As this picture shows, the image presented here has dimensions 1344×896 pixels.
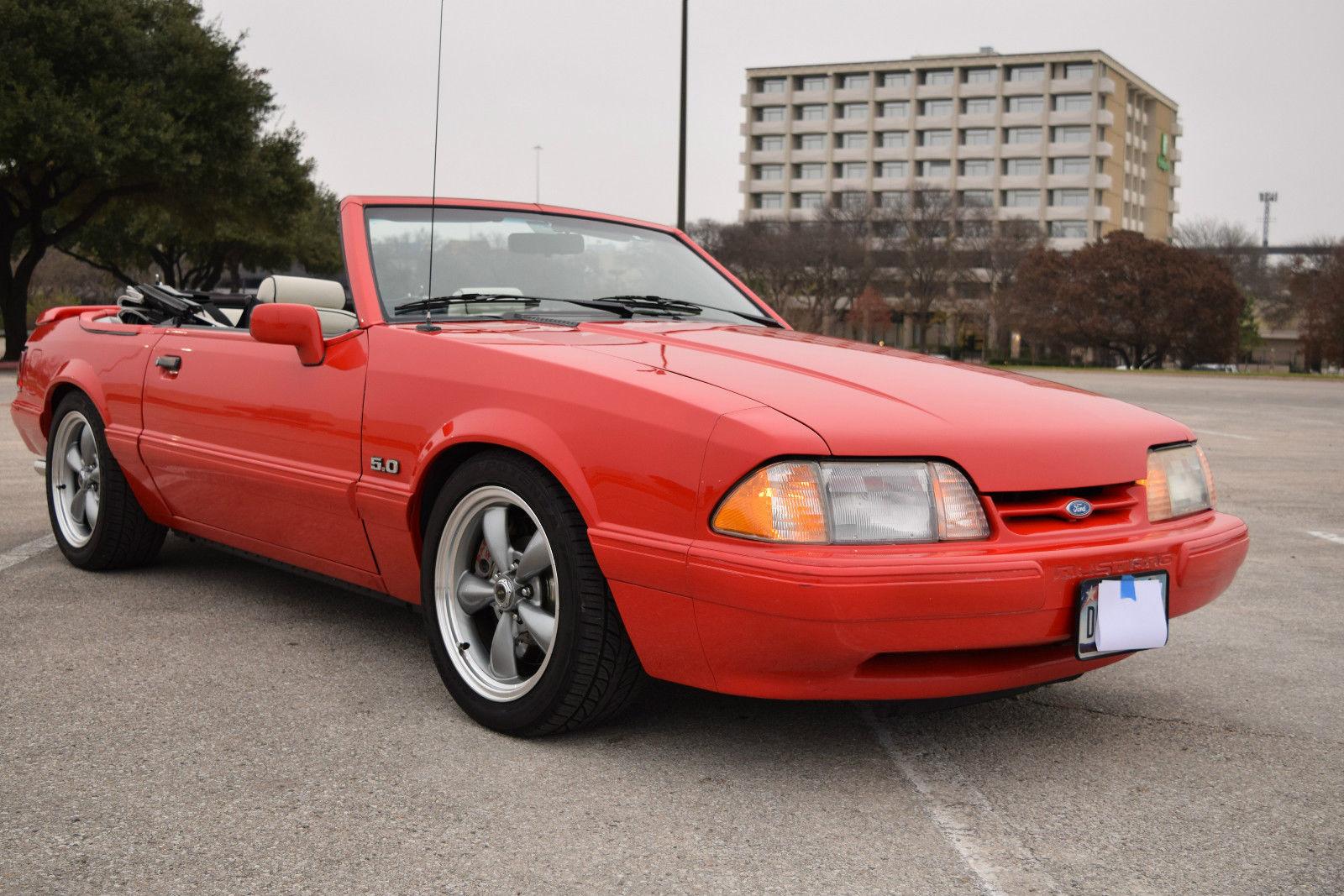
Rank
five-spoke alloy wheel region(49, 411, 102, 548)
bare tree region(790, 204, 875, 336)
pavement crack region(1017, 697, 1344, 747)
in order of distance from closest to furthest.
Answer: pavement crack region(1017, 697, 1344, 747) → five-spoke alloy wheel region(49, 411, 102, 548) → bare tree region(790, 204, 875, 336)

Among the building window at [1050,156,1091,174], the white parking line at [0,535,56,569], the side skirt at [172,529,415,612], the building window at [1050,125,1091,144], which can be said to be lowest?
the white parking line at [0,535,56,569]

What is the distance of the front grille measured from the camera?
279 centimetres

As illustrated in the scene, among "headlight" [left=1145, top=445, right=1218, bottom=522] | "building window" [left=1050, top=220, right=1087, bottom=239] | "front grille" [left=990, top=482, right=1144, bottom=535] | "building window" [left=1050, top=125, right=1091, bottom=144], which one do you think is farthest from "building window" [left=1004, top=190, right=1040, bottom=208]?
"front grille" [left=990, top=482, right=1144, bottom=535]

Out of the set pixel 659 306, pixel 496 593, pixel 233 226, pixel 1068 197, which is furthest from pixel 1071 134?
pixel 496 593

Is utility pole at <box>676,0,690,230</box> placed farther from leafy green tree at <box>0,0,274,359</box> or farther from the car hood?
the car hood

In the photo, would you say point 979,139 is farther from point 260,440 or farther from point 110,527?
point 260,440

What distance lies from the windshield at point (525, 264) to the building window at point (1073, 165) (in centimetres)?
9750

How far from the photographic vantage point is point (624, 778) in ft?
9.46

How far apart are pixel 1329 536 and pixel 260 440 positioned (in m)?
5.35

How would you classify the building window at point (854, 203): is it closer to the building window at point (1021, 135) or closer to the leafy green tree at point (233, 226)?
the building window at point (1021, 135)

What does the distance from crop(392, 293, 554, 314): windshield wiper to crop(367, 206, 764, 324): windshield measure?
0.01m

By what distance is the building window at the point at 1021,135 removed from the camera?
318 feet

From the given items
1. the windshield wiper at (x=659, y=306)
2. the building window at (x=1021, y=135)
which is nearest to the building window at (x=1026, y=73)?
the building window at (x=1021, y=135)

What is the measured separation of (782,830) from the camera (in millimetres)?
2604
